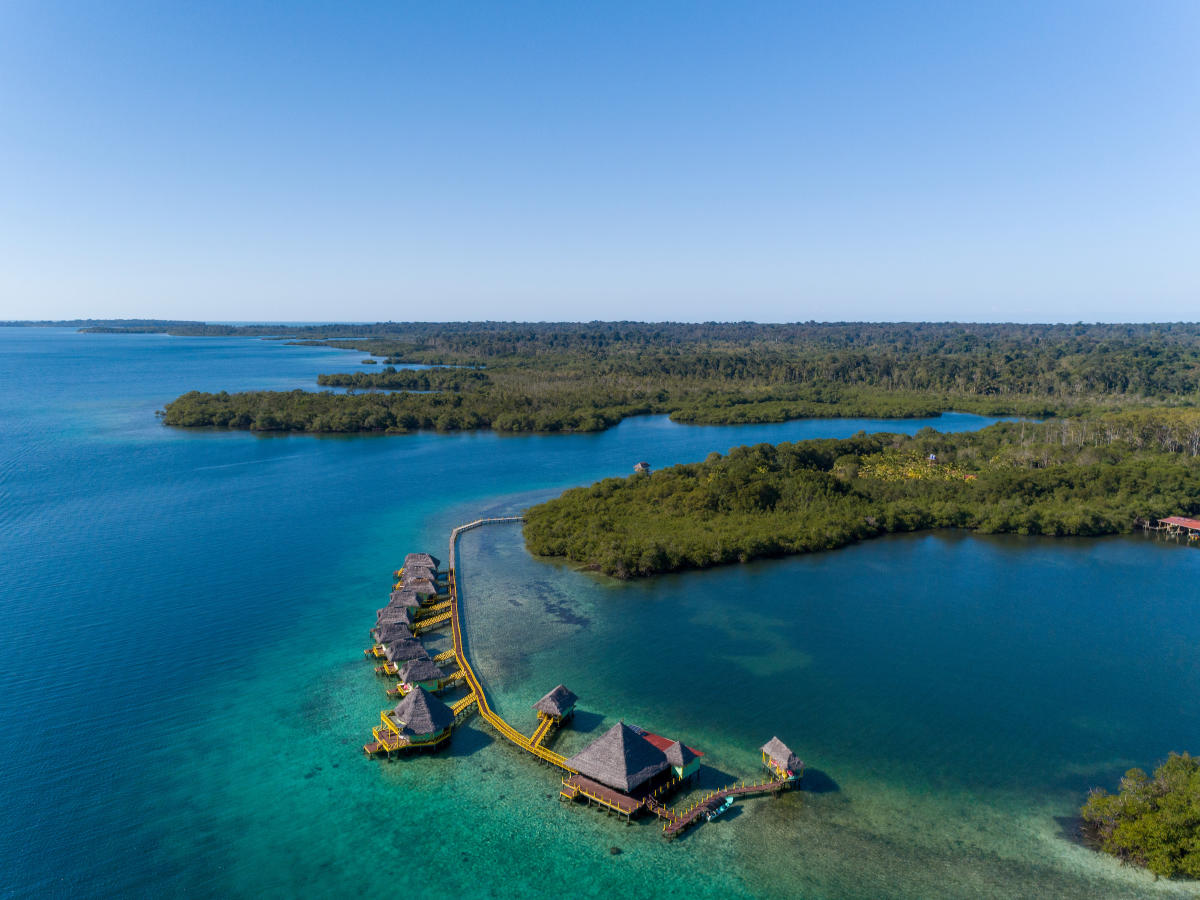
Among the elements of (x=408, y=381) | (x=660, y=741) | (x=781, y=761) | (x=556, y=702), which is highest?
(x=408, y=381)

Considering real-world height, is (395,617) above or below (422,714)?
above

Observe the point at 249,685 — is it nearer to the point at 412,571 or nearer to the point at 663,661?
the point at 412,571

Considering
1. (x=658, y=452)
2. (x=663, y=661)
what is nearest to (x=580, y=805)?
(x=663, y=661)

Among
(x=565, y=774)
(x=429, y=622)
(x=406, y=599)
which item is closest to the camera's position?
(x=565, y=774)

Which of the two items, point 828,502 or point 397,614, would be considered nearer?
point 397,614

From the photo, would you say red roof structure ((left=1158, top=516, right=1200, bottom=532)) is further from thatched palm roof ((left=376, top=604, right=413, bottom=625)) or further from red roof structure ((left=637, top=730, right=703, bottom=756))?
thatched palm roof ((left=376, top=604, right=413, bottom=625))

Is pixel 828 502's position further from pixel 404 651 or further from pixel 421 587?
pixel 404 651

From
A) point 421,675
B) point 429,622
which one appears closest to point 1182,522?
point 429,622

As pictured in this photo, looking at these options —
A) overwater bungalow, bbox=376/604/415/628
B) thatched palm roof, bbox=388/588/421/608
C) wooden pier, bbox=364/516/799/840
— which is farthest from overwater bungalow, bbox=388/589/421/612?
wooden pier, bbox=364/516/799/840

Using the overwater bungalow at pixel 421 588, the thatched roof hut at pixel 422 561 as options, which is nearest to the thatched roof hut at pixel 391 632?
Result: the overwater bungalow at pixel 421 588
